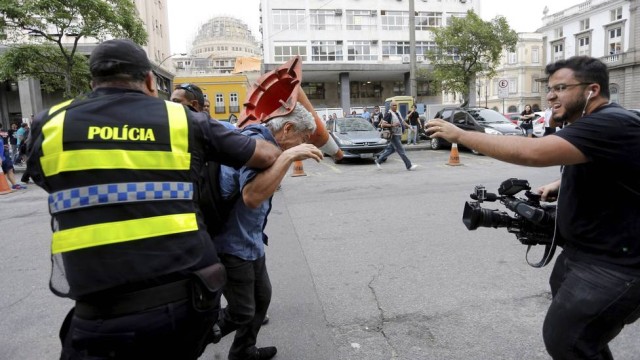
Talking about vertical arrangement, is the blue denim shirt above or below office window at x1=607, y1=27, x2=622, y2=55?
below

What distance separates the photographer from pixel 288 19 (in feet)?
140

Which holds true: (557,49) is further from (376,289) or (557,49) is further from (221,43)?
(221,43)

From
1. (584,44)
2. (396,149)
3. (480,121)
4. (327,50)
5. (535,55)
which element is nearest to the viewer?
(396,149)

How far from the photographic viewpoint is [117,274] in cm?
146

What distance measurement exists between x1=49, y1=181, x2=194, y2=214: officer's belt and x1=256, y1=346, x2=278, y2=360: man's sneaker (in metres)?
1.77

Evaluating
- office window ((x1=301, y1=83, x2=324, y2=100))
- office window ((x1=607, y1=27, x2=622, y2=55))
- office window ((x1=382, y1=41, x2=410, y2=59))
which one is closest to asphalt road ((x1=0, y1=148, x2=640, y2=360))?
office window ((x1=301, y1=83, x2=324, y2=100))

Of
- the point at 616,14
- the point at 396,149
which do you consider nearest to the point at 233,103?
the point at 616,14

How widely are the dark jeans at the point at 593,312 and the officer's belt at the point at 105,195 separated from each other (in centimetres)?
177

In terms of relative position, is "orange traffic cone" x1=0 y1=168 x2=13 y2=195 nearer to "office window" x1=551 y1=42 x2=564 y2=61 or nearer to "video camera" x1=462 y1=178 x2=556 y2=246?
"video camera" x1=462 y1=178 x2=556 y2=246

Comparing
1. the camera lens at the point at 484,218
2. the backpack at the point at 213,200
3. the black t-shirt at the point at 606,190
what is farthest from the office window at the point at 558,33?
the backpack at the point at 213,200

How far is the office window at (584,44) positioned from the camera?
46281 mm

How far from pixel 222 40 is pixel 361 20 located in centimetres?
8354

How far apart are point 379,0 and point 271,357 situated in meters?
47.3

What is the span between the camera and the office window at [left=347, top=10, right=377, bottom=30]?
4484 centimetres
